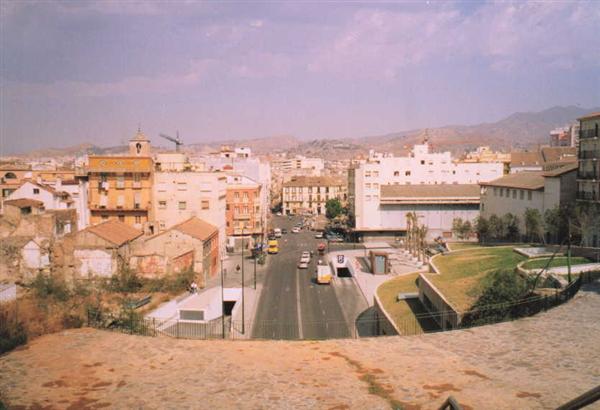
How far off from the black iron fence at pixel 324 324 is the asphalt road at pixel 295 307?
55 mm

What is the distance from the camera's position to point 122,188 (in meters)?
45.7

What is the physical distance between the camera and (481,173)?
72.6 metres

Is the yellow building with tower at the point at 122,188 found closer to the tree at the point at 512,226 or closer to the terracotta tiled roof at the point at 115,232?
the terracotta tiled roof at the point at 115,232

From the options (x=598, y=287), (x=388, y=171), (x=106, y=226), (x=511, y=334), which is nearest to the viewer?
(x=511, y=334)

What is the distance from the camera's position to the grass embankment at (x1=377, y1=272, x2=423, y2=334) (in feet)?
79.3

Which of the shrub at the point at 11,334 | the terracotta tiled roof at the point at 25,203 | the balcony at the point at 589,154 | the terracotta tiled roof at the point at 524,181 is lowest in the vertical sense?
the shrub at the point at 11,334

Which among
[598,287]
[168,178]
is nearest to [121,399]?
[598,287]

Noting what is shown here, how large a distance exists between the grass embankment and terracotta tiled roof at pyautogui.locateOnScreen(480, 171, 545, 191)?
60.3ft

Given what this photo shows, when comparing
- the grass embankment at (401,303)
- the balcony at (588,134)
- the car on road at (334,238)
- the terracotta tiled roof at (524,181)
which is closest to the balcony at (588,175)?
the balcony at (588,134)

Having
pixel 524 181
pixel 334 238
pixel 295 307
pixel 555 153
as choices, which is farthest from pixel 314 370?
pixel 555 153

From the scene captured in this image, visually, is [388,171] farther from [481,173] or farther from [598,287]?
[598,287]

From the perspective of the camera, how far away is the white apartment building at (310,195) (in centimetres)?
10225

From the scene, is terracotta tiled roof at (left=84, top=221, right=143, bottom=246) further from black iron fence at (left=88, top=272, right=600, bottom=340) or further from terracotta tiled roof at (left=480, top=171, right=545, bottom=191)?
terracotta tiled roof at (left=480, top=171, right=545, bottom=191)

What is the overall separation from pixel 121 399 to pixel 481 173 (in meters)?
68.7
